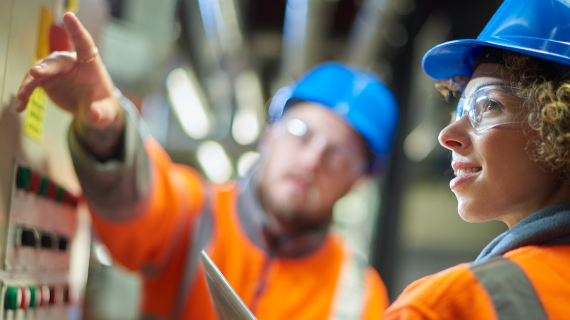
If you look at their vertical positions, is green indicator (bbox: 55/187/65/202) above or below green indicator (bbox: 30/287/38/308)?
above

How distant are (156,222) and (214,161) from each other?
441 centimetres

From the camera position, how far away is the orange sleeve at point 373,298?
1401 millimetres

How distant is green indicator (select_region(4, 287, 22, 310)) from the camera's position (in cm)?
75

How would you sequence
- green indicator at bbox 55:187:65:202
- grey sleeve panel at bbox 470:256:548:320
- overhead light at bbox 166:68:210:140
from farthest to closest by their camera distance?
overhead light at bbox 166:68:210:140 → green indicator at bbox 55:187:65:202 → grey sleeve panel at bbox 470:256:548:320

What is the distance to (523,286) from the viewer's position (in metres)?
0.59

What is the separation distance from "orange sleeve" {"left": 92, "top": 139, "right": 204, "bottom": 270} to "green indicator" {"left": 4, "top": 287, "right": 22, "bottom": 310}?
45 centimetres

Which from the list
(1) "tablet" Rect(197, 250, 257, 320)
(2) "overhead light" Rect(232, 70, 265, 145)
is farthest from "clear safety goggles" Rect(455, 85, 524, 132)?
(2) "overhead light" Rect(232, 70, 265, 145)

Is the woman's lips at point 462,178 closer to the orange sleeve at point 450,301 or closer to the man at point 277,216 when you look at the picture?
the orange sleeve at point 450,301

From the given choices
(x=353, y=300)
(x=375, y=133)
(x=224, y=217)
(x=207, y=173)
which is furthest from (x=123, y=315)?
(x=207, y=173)

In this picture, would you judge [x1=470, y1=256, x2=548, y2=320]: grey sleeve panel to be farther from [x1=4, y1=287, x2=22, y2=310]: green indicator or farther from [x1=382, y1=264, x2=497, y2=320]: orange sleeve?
[x1=4, y1=287, x2=22, y2=310]: green indicator

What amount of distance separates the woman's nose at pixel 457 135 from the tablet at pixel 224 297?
39 centimetres

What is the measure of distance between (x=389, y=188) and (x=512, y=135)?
9.29 feet

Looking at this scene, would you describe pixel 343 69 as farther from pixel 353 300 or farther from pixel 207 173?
pixel 207 173

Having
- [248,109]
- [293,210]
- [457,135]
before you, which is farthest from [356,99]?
[248,109]
